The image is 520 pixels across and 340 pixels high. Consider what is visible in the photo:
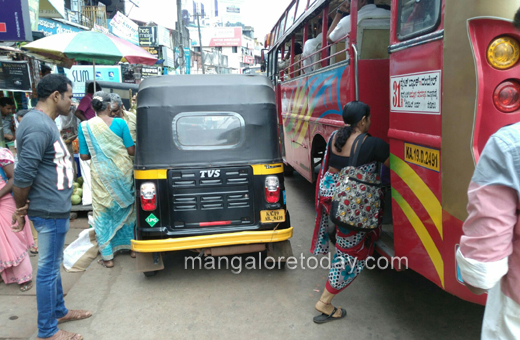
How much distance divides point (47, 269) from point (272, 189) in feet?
6.68

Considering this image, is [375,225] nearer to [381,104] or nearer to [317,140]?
[381,104]

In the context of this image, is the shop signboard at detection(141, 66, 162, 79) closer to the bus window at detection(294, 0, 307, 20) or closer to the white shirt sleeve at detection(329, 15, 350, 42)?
the bus window at detection(294, 0, 307, 20)

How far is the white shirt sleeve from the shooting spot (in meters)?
3.90

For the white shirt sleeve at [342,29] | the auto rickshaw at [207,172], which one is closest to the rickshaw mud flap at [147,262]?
the auto rickshaw at [207,172]

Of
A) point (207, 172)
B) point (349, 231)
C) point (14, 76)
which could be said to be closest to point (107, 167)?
point (207, 172)

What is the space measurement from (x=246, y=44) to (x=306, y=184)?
202 feet

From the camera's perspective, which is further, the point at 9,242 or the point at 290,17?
the point at 290,17

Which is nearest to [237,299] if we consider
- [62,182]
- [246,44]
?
[62,182]

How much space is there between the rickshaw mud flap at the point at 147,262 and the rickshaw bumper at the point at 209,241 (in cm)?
20

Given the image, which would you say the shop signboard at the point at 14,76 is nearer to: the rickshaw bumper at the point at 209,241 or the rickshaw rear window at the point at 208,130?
the rickshaw rear window at the point at 208,130

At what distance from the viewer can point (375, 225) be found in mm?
2969

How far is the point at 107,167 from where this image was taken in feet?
14.2

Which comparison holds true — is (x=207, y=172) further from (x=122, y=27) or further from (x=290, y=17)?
(x=122, y=27)

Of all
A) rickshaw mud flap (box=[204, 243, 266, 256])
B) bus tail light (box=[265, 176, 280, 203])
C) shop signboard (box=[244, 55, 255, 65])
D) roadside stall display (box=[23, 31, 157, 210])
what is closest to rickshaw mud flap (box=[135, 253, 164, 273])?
rickshaw mud flap (box=[204, 243, 266, 256])
